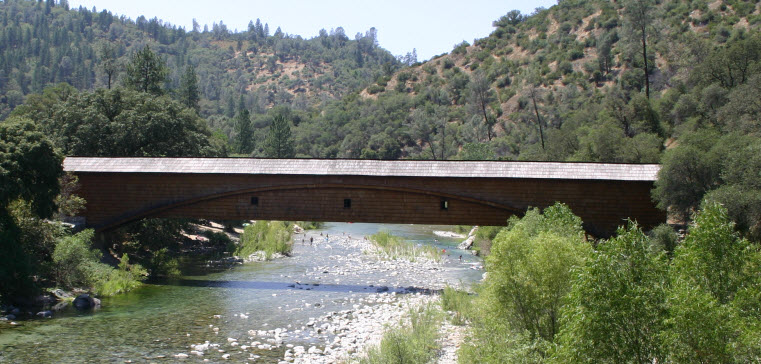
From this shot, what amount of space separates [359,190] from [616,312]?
660 inches

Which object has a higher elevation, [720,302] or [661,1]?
[661,1]

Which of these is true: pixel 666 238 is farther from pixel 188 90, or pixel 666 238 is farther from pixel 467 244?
pixel 188 90

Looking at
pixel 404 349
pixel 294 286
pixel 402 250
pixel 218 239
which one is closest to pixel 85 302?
pixel 294 286

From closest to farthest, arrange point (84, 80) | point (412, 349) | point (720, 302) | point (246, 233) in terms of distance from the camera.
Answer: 1. point (720, 302)
2. point (412, 349)
3. point (246, 233)
4. point (84, 80)

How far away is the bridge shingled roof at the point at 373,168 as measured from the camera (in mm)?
22547

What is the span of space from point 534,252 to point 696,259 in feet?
10.8

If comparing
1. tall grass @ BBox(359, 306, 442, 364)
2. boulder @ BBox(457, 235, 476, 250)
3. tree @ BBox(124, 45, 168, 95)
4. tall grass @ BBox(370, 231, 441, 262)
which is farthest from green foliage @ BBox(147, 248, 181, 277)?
tree @ BBox(124, 45, 168, 95)

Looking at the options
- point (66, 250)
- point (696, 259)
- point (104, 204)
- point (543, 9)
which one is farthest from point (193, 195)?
point (543, 9)

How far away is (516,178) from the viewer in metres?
22.9

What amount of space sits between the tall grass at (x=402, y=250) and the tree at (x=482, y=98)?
31.4m

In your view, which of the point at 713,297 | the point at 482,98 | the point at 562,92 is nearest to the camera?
the point at 713,297

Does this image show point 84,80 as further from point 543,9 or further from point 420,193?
point 420,193

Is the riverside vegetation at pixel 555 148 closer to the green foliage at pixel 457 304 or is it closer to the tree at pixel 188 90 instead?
the tree at pixel 188 90

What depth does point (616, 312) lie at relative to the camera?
7422 mm
